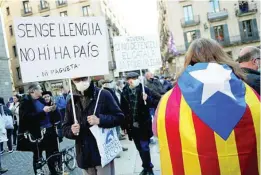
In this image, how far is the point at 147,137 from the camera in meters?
5.39

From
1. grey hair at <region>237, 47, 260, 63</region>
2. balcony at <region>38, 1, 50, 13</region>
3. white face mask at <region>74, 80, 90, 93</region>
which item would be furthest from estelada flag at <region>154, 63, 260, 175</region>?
balcony at <region>38, 1, 50, 13</region>

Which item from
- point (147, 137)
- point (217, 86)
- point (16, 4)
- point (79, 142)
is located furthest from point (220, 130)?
point (16, 4)

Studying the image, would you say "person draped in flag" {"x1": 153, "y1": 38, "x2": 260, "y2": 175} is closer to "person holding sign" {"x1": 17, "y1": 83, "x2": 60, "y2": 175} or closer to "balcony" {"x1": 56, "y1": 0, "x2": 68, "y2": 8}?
"person holding sign" {"x1": 17, "y1": 83, "x2": 60, "y2": 175}

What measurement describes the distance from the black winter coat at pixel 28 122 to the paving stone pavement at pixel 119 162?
100 cm

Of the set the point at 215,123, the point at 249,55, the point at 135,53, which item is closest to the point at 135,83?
the point at 135,53

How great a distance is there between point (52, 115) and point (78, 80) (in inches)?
92.4

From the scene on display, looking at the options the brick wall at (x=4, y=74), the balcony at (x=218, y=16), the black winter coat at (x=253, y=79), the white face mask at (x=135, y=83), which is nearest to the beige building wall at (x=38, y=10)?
the balcony at (x=218, y=16)

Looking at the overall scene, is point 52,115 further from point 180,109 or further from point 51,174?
point 180,109

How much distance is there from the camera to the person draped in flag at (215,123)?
2.03 metres

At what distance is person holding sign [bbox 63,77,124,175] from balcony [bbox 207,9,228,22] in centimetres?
3740

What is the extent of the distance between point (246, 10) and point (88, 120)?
3837cm

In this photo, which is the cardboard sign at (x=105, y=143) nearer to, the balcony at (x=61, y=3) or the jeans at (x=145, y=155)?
the jeans at (x=145, y=155)

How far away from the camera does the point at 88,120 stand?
3523mm

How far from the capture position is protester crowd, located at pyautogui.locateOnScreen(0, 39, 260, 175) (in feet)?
6.79
